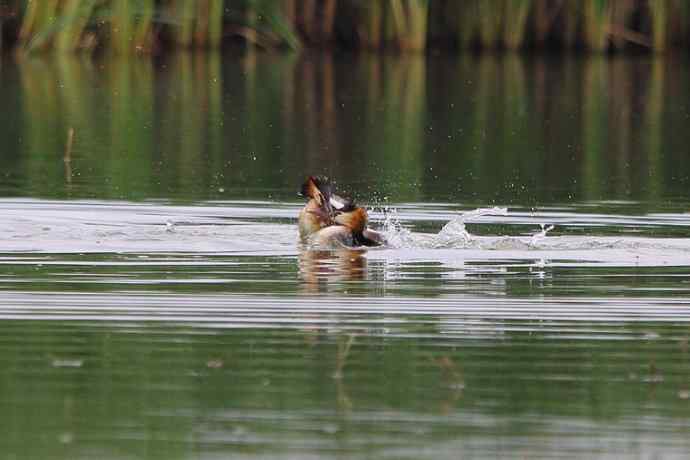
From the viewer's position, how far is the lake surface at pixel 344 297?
6844 mm

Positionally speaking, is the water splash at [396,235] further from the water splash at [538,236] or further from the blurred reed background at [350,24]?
the blurred reed background at [350,24]

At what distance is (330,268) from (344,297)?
1.37 meters

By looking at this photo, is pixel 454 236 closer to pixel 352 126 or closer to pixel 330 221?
pixel 330 221

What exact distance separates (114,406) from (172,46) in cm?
3353

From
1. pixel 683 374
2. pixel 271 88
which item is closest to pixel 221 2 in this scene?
pixel 271 88

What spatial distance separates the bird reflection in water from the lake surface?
0.14 ft

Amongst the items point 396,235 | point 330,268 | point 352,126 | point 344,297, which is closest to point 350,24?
point 352,126

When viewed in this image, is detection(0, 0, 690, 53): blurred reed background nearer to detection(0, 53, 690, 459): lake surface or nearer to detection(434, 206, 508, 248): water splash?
detection(0, 53, 690, 459): lake surface

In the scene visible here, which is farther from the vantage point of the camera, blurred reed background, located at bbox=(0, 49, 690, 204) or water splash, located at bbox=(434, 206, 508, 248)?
blurred reed background, located at bbox=(0, 49, 690, 204)

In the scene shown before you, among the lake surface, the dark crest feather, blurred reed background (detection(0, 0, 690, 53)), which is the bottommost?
the lake surface

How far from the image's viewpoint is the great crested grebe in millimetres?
12273

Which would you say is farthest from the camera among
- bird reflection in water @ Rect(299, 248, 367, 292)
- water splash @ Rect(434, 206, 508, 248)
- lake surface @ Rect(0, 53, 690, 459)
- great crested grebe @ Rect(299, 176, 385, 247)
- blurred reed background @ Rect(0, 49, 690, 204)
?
blurred reed background @ Rect(0, 49, 690, 204)

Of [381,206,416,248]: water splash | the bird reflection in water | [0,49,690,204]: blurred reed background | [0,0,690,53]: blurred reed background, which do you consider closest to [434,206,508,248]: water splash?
[381,206,416,248]: water splash

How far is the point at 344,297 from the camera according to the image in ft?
32.8
